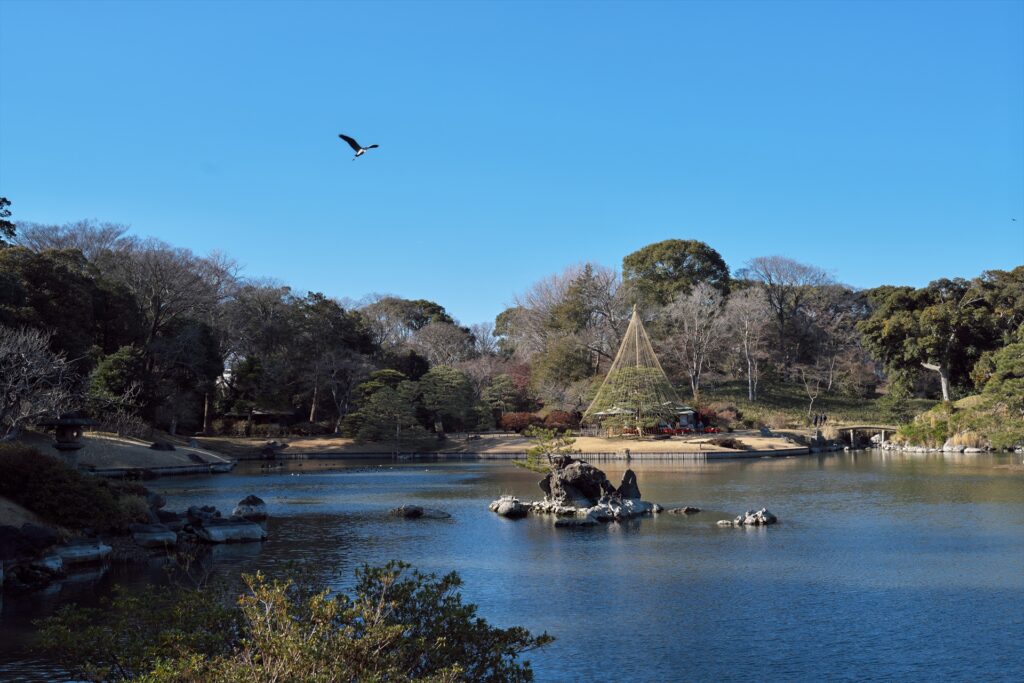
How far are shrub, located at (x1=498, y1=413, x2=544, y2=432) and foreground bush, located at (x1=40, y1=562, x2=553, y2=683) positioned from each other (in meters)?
47.6

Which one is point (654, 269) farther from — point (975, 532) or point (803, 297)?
point (975, 532)

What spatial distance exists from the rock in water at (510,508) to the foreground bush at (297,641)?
1672 centimetres

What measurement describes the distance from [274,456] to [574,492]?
1086 inches

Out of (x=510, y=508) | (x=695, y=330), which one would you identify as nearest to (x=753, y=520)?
(x=510, y=508)

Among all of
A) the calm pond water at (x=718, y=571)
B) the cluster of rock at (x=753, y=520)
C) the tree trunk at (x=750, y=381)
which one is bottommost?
the calm pond water at (x=718, y=571)

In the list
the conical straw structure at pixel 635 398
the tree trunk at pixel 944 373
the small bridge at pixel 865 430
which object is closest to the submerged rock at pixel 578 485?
the conical straw structure at pixel 635 398

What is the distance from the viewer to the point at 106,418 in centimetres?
3891

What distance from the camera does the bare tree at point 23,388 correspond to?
22328 millimetres

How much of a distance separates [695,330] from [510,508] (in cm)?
4164

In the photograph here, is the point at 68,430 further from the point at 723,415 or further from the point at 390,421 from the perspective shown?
the point at 723,415

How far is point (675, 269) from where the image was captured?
72.6 meters

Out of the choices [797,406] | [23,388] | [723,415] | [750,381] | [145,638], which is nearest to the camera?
[145,638]

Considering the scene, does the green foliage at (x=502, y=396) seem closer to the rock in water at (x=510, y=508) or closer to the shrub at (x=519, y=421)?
the shrub at (x=519, y=421)

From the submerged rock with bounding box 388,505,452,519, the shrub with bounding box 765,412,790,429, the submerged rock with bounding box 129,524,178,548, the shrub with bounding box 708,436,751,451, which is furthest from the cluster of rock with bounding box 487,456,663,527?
the shrub with bounding box 765,412,790,429
